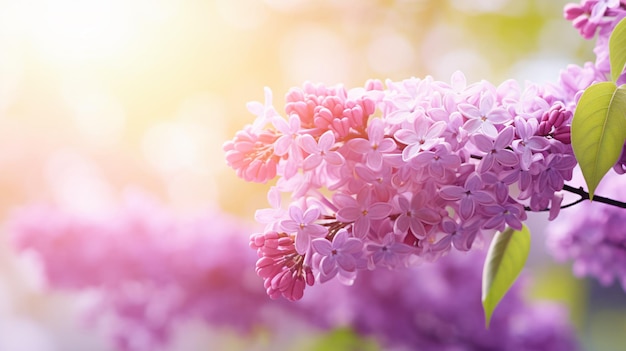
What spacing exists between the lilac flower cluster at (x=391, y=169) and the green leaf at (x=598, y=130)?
17 millimetres

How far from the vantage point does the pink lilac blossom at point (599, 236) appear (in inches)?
21.1

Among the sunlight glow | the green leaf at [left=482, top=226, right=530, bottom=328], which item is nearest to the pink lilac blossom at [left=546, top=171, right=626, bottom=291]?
the green leaf at [left=482, top=226, right=530, bottom=328]

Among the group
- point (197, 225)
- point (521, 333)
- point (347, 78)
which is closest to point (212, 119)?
point (347, 78)

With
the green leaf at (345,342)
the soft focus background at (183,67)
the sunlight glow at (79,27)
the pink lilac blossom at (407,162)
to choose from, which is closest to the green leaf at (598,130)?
the pink lilac blossom at (407,162)

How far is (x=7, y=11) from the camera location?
5.80ft

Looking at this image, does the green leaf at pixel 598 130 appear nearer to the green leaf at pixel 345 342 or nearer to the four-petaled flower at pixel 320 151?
the four-petaled flower at pixel 320 151

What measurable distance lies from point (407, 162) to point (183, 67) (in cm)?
148

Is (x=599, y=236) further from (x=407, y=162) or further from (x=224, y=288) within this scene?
(x=224, y=288)

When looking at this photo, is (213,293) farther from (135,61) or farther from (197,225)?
(135,61)

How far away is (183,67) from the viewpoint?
175 cm

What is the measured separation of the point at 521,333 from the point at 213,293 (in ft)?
1.49

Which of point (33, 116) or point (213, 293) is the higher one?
point (33, 116)

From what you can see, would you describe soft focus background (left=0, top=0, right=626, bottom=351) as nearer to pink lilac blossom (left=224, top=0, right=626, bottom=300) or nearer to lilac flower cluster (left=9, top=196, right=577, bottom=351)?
lilac flower cluster (left=9, top=196, right=577, bottom=351)

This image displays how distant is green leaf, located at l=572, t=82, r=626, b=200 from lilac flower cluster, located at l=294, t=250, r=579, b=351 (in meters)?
0.60
